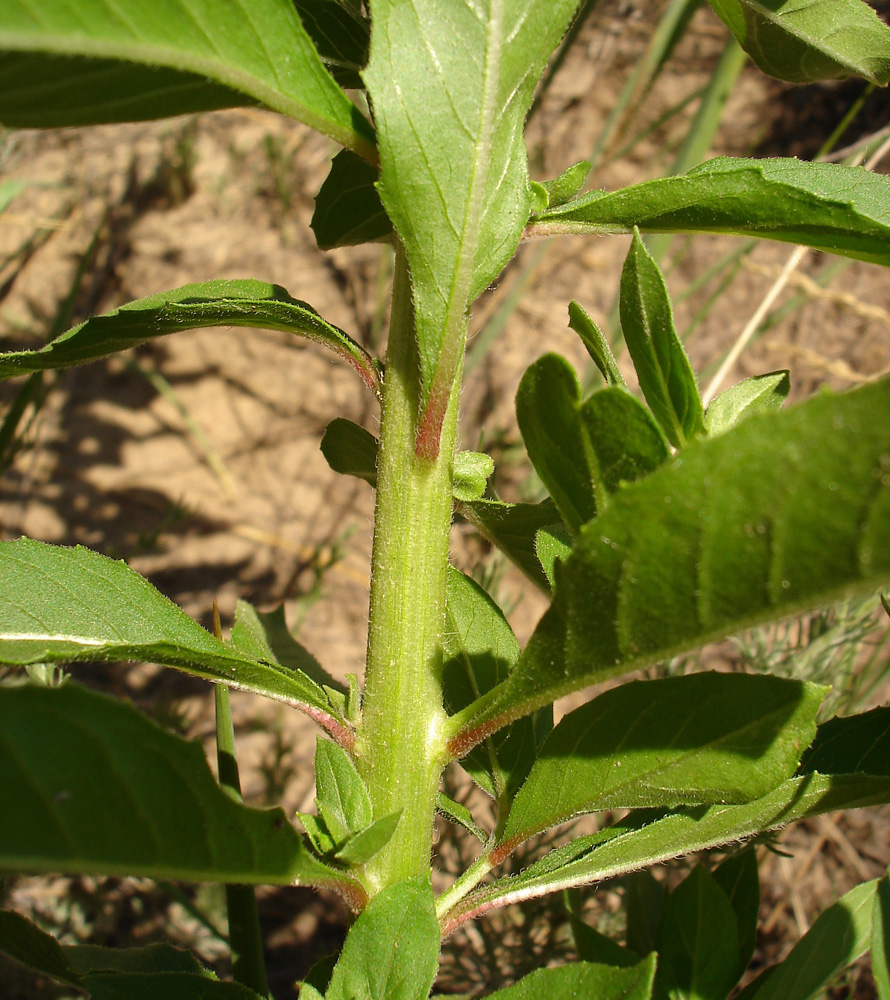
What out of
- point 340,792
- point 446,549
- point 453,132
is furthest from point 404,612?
point 453,132

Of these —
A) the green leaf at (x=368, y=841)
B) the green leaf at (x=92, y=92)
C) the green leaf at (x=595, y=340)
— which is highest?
the green leaf at (x=92, y=92)

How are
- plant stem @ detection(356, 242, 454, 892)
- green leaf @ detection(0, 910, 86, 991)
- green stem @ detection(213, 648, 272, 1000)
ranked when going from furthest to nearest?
green stem @ detection(213, 648, 272, 1000) < green leaf @ detection(0, 910, 86, 991) < plant stem @ detection(356, 242, 454, 892)

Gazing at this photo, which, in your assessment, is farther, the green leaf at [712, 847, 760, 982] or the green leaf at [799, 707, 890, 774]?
the green leaf at [712, 847, 760, 982]

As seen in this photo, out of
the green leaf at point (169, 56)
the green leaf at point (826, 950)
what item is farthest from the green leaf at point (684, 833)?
the green leaf at point (169, 56)

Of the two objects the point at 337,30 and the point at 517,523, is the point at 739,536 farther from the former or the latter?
the point at 337,30

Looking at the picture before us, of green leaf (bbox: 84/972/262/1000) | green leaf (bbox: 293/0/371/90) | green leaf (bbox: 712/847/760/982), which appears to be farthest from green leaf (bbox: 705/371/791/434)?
green leaf (bbox: 84/972/262/1000)

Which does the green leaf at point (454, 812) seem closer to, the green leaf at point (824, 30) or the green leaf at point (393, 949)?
the green leaf at point (393, 949)

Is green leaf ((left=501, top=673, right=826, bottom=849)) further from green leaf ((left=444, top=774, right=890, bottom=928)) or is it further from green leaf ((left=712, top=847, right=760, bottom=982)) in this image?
green leaf ((left=712, top=847, right=760, bottom=982))
